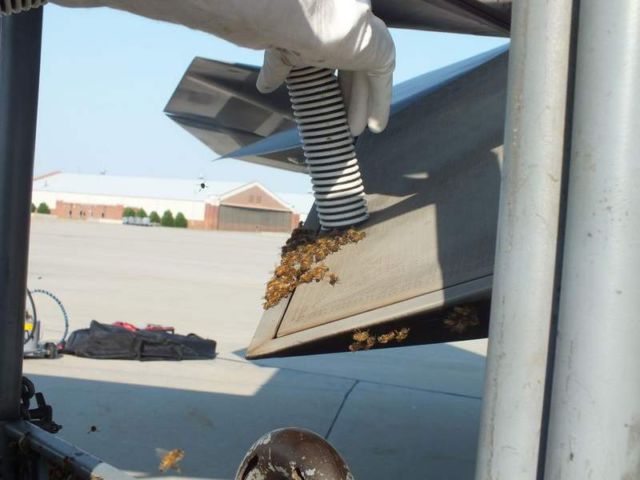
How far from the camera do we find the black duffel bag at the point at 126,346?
896 centimetres

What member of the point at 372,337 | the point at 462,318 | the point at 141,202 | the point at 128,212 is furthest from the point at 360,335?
the point at 141,202

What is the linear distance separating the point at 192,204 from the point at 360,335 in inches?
2799

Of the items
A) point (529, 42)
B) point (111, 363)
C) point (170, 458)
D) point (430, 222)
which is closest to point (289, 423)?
point (170, 458)

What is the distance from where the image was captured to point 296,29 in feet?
7.88

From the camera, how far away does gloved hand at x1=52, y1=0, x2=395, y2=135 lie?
2.23 metres

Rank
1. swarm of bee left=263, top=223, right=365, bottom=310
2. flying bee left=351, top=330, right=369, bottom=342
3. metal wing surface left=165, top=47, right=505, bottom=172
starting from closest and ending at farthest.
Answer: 1. flying bee left=351, top=330, right=369, bottom=342
2. swarm of bee left=263, top=223, right=365, bottom=310
3. metal wing surface left=165, top=47, right=505, bottom=172

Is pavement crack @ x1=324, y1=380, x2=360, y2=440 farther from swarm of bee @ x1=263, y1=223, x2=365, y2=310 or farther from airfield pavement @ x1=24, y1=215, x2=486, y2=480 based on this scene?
swarm of bee @ x1=263, y1=223, x2=365, y2=310

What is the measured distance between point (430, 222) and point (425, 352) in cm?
746

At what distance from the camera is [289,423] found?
643 centimetres

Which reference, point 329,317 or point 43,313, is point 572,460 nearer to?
point 329,317

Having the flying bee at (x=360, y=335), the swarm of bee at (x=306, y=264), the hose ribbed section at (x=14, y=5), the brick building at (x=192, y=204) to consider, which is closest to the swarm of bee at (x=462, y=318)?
the flying bee at (x=360, y=335)

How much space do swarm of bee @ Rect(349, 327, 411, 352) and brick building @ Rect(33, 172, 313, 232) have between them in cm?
6273

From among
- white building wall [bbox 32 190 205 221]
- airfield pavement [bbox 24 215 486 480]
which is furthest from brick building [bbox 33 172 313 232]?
airfield pavement [bbox 24 215 486 480]

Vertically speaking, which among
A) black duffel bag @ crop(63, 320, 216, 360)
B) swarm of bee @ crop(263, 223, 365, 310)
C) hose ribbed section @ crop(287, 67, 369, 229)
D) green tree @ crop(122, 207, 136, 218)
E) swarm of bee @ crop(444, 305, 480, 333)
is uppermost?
green tree @ crop(122, 207, 136, 218)
